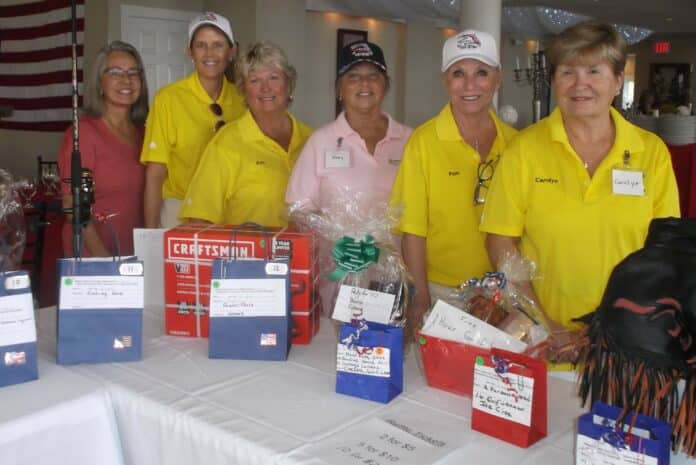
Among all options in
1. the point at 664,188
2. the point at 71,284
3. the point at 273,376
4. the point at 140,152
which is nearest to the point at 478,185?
the point at 664,188

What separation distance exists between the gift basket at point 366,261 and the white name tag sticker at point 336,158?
539mm

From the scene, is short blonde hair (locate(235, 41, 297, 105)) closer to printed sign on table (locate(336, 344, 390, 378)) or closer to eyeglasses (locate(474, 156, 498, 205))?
eyeglasses (locate(474, 156, 498, 205))

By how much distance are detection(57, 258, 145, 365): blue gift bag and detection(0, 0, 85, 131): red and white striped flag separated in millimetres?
5743

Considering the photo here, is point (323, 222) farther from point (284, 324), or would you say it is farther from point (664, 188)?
point (664, 188)

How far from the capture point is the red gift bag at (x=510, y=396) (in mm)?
1145

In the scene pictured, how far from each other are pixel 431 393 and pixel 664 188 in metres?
0.89

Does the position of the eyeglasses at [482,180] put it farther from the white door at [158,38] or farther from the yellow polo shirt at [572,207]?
the white door at [158,38]

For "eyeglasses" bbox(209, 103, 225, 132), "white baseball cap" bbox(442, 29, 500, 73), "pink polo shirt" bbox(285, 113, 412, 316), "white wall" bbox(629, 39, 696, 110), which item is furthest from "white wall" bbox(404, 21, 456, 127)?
"white baseball cap" bbox(442, 29, 500, 73)

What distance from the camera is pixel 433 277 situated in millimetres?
2166

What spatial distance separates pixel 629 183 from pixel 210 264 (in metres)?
1.11

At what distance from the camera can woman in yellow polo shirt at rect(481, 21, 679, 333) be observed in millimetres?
1771

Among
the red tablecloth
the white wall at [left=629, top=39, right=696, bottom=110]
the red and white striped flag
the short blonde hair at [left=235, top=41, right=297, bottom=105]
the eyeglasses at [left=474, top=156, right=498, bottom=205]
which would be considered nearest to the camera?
the eyeglasses at [left=474, top=156, right=498, bottom=205]

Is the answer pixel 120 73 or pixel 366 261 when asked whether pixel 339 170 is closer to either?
pixel 366 261

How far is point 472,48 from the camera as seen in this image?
2.03 meters
